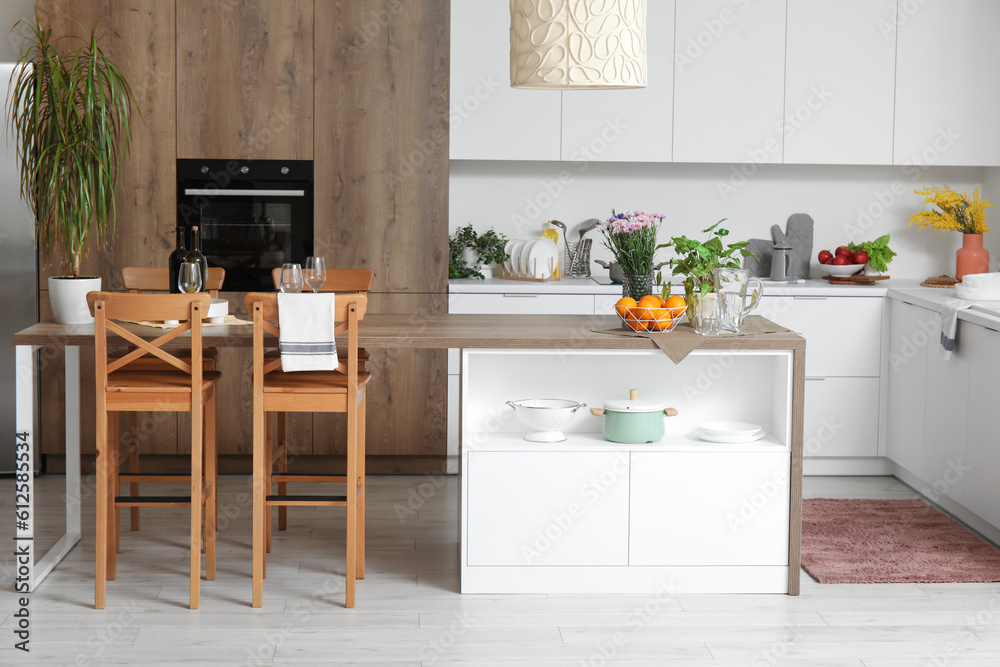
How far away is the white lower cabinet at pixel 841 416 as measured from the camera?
471 centimetres

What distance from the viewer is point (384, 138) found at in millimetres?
4512

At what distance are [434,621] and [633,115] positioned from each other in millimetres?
2736

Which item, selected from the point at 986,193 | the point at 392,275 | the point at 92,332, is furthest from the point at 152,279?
the point at 986,193

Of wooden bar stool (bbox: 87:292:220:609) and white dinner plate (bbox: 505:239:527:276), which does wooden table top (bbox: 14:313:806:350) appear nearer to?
wooden bar stool (bbox: 87:292:220:609)

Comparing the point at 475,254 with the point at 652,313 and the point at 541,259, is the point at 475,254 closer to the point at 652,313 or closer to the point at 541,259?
the point at 541,259

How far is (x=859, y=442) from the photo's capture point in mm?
4746

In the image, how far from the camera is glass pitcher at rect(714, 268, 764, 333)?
3184mm

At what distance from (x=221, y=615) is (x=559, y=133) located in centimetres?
276

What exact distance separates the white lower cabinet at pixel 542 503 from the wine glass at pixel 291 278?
0.78 meters

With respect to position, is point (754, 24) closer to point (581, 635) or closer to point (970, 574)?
point (970, 574)

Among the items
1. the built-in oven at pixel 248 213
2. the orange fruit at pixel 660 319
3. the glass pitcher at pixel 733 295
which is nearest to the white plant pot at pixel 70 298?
the built-in oven at pixel 248 213

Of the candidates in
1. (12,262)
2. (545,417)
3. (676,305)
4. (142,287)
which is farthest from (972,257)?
(12,262)

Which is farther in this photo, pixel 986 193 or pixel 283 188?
pixel 986 193

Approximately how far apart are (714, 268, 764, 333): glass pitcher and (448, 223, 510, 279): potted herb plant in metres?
1.86
